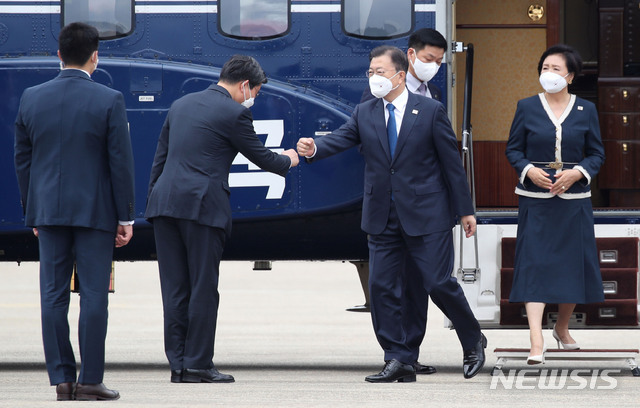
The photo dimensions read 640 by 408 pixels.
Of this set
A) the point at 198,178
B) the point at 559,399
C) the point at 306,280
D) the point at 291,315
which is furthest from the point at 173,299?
the point at 306,280

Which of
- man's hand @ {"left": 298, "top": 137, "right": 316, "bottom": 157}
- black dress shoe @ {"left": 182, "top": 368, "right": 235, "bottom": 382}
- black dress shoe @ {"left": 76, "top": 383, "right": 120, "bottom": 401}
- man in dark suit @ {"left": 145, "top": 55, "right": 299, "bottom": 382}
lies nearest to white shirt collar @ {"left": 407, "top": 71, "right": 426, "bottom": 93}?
man's hand @ {"left": 298, "top": 137, "right": 316, "bottom": 157}

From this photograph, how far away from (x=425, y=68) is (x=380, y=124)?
669mm

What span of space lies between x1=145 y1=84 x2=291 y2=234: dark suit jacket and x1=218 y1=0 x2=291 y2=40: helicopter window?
119 centimetres

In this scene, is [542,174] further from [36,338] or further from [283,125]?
[36,338]

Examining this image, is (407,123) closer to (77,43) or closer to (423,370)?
(423,370)

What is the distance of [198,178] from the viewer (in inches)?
293

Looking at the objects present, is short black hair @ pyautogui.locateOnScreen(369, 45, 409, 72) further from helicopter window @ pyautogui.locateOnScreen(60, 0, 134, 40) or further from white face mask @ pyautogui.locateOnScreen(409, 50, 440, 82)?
helicopter window @ pyautogui.locateOnScreen(60, 0, 134, 40)

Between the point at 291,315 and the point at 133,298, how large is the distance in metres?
4.62

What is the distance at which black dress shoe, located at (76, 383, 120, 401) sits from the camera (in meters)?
6.63

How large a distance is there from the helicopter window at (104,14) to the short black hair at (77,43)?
1909 mm

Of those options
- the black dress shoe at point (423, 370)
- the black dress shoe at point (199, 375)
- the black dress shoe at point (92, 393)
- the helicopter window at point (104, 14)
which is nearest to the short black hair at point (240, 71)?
the helicopter window at point (104, 14)

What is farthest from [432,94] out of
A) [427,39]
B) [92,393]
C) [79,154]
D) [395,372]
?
[92,393]

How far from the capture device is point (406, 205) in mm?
7621

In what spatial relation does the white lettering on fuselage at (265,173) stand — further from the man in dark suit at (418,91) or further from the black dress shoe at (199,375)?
the black dress shoe at (199,375)
